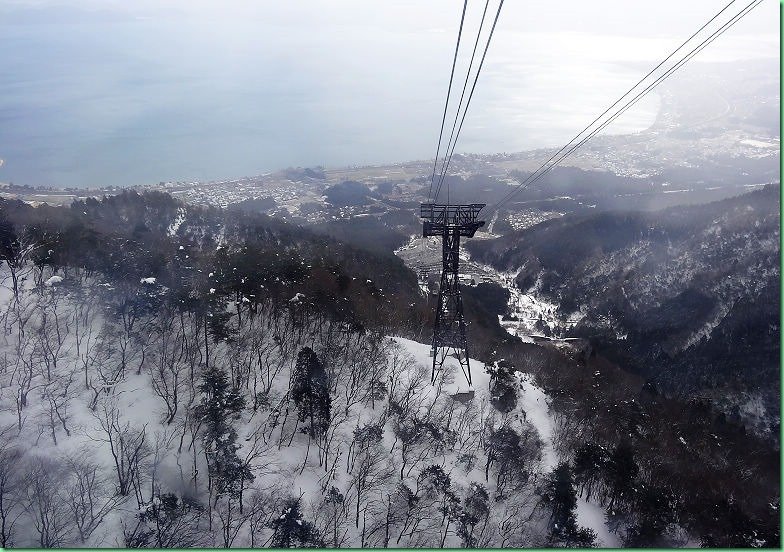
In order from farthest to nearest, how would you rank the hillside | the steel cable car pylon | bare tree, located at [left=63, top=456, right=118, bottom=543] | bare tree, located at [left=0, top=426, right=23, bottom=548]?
the hillside < the steel cable car pylon < bare tree, located at [left=63, top=456, right=118, bottom=543] < bare tree, located at [left=0, top=426, right=23, bottom=548]

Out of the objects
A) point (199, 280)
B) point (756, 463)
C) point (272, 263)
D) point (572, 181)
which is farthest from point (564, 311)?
point (572, 181)

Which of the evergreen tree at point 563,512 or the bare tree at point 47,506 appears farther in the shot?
the evergreen tree at point 563,512

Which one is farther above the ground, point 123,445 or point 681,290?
point 123,445

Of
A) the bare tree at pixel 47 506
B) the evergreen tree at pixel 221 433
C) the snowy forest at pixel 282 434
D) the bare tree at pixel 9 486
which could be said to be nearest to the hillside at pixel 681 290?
the snowy forest at pixel 282 434

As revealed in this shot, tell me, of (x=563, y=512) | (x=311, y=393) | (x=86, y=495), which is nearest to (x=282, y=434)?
(x=311, y=393)

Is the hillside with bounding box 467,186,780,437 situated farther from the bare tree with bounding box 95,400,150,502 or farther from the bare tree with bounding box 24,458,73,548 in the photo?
the bare tree with bounding box 24,458,73,548

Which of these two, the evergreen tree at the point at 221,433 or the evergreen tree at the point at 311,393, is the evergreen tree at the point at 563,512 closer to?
the evergreen tree at the point at 311,393

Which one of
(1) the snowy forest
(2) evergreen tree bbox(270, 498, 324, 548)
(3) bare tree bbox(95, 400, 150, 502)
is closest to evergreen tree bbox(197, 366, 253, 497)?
(1) the snowy forest

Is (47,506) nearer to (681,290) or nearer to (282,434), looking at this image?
(282,434)
